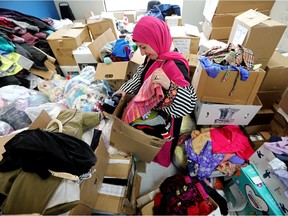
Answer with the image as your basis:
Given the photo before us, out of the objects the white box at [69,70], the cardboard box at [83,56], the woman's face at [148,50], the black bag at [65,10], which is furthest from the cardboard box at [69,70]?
the black bag at [65,10]

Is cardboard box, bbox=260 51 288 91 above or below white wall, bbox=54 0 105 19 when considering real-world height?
below

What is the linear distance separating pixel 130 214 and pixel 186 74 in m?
1.09

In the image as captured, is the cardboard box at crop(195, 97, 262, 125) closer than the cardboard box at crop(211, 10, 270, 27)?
Yes

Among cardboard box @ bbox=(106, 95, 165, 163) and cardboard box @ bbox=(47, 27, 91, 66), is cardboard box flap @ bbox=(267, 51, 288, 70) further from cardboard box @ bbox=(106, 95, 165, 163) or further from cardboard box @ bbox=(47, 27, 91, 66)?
cardboard box @ bbox=(47, 27, 91, 66)

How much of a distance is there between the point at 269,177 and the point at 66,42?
88.8 inches

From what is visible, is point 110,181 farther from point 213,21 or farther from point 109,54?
point 213,21

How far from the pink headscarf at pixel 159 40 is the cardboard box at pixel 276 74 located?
0.94 m

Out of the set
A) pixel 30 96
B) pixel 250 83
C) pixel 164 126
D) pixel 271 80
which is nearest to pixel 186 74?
pixel 164 126

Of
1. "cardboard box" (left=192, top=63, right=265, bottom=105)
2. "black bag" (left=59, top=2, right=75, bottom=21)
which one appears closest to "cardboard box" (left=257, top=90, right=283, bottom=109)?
"cardboard box" (left=192, top=63, right=265, bottom=105)

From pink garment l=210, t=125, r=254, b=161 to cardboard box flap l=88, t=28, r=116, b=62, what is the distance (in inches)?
52.9

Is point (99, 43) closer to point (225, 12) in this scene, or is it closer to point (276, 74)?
point (225, 12)

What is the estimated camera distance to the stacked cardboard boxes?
75.5 inches

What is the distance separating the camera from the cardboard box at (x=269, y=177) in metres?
0.84

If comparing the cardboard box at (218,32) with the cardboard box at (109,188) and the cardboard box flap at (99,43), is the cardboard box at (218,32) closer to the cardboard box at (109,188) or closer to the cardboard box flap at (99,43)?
the cardboard box flap at (99,43)
